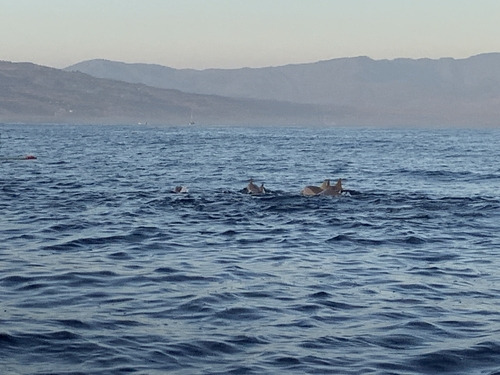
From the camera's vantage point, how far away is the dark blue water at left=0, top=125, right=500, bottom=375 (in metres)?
12.5

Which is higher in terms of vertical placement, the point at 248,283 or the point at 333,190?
the point at 333,190

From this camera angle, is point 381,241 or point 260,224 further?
point 260,224

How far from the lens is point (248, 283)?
1728 centimetres

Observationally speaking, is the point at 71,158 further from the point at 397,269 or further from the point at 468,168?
the point at 397,269

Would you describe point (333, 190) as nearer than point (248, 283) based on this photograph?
No

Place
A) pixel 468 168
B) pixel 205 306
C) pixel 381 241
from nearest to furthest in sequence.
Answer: pixel 205 306, pixel 381 241, pixel 468 168

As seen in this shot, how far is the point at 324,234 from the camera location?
23875 mm

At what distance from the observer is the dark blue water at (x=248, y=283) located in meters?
12.5

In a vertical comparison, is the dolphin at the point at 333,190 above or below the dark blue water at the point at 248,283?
above

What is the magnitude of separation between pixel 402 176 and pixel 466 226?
2152 cm

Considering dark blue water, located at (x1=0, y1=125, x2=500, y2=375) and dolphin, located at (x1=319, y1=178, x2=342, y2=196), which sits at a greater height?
dolphin, located at (x1=319, y1=178, x2=342, y2=196)

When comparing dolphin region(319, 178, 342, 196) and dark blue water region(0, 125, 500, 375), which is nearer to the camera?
dark blue water region(0, 125, 500, 375)

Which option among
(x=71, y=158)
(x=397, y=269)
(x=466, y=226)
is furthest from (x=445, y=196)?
(x=71, y=158)

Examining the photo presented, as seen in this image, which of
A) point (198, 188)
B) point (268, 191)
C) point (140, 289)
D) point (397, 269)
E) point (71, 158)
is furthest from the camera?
point (71, 158)
